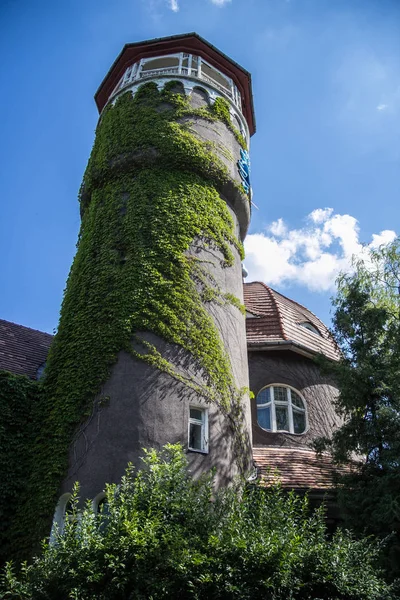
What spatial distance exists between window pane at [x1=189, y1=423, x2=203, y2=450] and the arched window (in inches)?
173

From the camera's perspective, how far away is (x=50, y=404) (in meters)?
11.4

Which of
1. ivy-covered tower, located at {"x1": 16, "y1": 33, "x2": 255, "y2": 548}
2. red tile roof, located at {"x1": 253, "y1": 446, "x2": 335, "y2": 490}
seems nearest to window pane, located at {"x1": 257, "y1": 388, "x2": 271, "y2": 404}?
red tile roof, located at {"x1": 253, "y1": 446, "x2": 335, "y2": 490}

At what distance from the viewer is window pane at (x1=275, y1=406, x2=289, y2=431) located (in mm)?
15023

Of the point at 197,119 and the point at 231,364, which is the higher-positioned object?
the point at 197,119

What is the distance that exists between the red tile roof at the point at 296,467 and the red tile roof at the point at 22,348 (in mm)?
6312

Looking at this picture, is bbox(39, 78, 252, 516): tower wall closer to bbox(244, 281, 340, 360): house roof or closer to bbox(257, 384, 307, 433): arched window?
bbox(257, 384, 307, 433): arched window

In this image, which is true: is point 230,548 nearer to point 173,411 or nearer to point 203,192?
point 173,411

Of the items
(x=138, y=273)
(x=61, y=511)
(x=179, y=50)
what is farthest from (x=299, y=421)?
(x=179, y=50)

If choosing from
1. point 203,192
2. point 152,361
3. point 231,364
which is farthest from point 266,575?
point 203,192

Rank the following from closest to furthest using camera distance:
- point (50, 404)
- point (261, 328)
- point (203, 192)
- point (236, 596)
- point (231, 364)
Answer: point (236, 596) < point (50, 404) < point (231, 364) < point (203, 192) < point (261, 328)

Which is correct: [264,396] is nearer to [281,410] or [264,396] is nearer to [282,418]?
[281,410]

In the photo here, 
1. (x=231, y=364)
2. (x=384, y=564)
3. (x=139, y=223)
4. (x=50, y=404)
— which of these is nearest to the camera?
(x=384, y=564)

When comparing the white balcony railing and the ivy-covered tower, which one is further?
the white balcony railing

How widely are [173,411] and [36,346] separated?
21.2 feet
